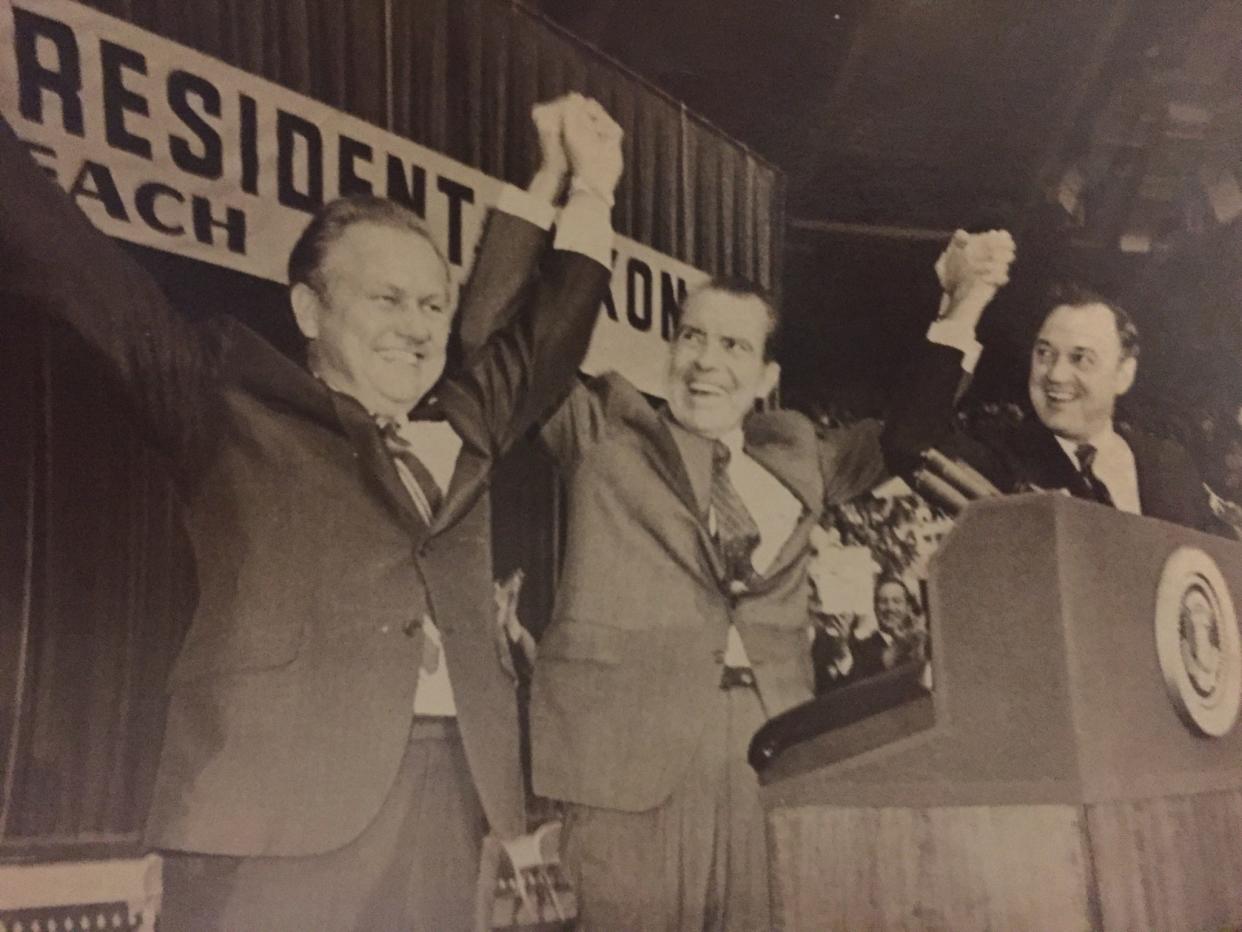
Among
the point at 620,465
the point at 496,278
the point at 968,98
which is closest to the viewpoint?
the point at 496,278

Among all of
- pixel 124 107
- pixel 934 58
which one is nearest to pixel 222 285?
pixel 124 107

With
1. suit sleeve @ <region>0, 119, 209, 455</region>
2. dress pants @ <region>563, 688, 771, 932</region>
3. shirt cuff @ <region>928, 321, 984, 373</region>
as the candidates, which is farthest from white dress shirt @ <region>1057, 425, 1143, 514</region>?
suit sleeve @ <region>0, 119, 209, 455</region>

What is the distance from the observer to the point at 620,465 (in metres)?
2.16

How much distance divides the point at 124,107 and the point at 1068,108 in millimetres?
1910

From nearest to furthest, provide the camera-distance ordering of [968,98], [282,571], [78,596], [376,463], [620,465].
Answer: [78,596]
[282,571]
[376,463]
[620,465]
[968,98]

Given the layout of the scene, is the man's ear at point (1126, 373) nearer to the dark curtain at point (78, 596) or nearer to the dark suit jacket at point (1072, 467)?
the dark suit jacket at point (1072, 467)

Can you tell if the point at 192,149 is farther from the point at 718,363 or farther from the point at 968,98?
the point at 968,98

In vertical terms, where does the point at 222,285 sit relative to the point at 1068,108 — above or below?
below

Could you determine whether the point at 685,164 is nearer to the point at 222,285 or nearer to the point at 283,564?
the point at 222,285

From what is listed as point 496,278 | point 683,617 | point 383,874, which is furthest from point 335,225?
point 383,874

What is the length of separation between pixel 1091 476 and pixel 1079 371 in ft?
0.79

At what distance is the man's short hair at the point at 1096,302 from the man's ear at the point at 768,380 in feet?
2.19

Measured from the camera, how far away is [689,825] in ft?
6.73

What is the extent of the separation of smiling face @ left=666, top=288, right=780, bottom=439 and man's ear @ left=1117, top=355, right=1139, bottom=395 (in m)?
0.82
